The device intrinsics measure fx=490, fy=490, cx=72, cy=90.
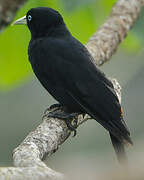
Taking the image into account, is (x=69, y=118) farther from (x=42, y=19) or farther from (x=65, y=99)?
(x=42, y=19)

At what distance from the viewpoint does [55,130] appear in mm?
2854

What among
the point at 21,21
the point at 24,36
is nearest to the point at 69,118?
the point at 24,36

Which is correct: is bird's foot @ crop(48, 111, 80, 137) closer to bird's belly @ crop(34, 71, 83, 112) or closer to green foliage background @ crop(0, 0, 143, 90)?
bird's belly @ crop(34, 71, 83, 112)

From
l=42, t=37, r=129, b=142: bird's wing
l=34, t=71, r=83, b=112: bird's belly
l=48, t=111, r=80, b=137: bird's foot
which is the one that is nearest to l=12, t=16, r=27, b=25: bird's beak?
l=42, t=37, r=129, b=142: bird's wing

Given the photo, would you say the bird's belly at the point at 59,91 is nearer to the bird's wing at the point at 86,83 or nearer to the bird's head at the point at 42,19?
the bird's wing at the point at 86,83

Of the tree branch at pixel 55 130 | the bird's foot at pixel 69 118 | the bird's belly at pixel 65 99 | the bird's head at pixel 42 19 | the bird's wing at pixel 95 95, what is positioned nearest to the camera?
the tree branch at pixel 55 130

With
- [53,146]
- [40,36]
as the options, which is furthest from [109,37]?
[53,146]

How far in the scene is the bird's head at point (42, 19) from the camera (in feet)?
13.1

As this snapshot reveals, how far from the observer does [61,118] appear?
10.6 ft

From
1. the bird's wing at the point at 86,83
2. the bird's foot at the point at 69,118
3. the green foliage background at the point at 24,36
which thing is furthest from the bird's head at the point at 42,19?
the bird's foot at the point at 69,118

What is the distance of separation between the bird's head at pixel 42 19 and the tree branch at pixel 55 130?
1.18ft

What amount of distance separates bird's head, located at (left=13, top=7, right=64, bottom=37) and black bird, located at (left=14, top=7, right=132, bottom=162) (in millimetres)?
58

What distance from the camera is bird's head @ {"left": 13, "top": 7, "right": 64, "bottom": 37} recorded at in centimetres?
401

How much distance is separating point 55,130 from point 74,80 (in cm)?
79
